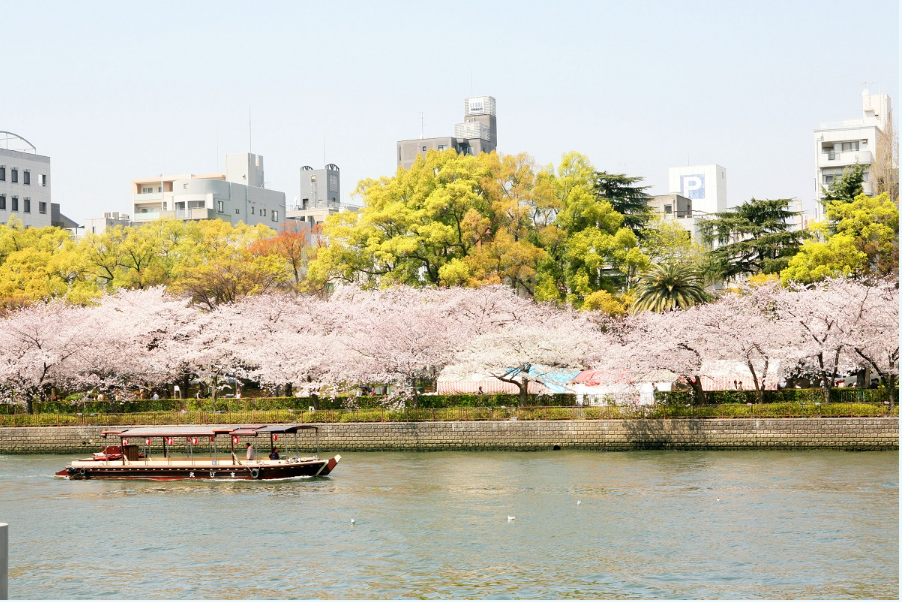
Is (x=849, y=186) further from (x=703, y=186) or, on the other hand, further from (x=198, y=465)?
(x=703, y=186)

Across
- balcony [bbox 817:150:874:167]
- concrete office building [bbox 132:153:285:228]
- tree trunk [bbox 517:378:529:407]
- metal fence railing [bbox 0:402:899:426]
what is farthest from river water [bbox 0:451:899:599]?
concrete office building [bbox 132:153:285:228]

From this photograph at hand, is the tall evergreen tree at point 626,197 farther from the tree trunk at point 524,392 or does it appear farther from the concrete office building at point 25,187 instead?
the concrete office building at point 25,187

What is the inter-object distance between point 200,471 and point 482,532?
17082mm

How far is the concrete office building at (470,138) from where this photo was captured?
134 meters

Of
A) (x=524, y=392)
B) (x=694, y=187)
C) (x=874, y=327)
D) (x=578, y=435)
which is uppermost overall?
(x=694, y=187)

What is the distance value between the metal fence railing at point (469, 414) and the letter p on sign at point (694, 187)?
8473 cm

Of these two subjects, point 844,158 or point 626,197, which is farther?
point 844,158

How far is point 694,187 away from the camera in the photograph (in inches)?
5108

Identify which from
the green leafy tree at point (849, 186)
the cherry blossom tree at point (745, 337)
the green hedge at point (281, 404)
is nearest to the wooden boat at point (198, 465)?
the green hedge at point (281, 404)

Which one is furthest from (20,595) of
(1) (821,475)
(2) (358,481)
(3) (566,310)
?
(3) (566,310)

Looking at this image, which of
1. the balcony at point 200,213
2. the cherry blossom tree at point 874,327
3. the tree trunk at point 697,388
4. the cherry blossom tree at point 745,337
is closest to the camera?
the cherry blossom tree at point 874,327

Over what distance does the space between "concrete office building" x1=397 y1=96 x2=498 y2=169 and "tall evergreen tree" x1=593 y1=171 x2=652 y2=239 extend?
6647 centimetres

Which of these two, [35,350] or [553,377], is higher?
[35,350]

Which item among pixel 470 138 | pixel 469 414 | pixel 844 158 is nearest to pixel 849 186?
pixel 469 414
